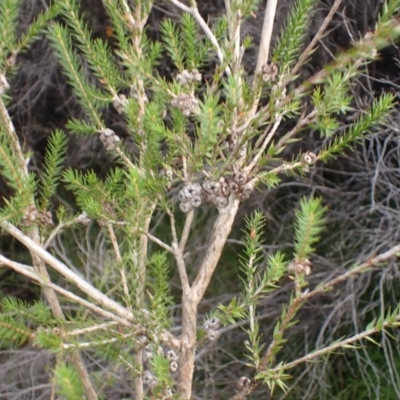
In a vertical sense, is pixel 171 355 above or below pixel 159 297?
below

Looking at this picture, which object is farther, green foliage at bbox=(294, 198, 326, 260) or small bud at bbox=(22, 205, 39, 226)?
small bud at bbox=(22, 205, 39, 226)

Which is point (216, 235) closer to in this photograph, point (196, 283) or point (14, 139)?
point (196, 283)

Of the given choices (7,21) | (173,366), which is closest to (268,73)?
(7,21)

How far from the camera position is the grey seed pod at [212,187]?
2.69 ft

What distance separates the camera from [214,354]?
95.8 inches

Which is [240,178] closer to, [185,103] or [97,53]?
[185,103]

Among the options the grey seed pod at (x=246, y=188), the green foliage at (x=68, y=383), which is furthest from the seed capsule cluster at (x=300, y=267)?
the green foliage at (x=68, y=383)

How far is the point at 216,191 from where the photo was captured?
825 mm

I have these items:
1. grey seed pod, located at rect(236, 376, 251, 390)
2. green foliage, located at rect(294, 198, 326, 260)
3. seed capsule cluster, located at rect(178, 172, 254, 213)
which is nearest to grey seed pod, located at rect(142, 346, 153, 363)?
grey seed pod, located at rect(236, 376, 251, 390)

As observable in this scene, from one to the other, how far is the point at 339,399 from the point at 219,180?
1.80m

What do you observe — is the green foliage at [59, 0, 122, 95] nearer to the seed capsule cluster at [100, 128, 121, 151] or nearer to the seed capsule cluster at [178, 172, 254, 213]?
the seed capsule cluster at [100, 128, 121, 151]

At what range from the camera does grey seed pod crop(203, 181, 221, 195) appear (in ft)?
2.69

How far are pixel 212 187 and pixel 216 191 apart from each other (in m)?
0.01

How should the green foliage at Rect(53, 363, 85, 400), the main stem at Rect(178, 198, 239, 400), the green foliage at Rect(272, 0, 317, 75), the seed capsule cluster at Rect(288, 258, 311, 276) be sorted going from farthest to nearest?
the main stem at Rect(178, 198, 239, 400)
the green foliage at Rect(272, 0, 317, 75)
the seed capsule cluster at Rect(288, 258, 311, 276)
the green foliage at Rect(53, 363, 85, 400)
